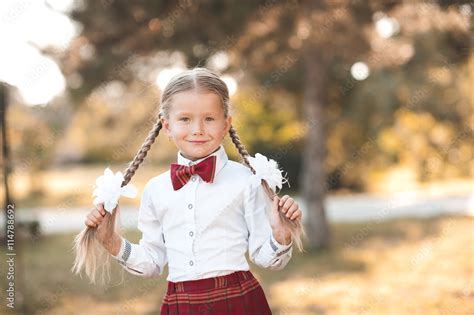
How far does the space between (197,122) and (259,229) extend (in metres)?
0.41

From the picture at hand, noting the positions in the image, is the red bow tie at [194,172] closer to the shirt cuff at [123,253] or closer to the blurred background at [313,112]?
the shirt cuff at [123,253]

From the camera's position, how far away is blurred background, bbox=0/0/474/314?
6.59 m

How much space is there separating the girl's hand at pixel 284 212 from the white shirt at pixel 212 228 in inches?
1.2

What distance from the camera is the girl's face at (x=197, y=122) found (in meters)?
2.13

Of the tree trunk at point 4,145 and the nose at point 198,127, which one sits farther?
the tree trunk at point 4,145

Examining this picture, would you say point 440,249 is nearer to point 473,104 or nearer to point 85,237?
point 473,104

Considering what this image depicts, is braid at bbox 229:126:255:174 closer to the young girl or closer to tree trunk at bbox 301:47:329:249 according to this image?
the young girl

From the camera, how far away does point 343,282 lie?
7.07 m

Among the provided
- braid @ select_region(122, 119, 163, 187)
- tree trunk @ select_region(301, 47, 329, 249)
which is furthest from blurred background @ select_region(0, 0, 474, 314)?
braid @ select_region(122, 119, 163, 187)

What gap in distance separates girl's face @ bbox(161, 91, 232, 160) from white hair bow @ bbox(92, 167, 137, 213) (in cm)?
23

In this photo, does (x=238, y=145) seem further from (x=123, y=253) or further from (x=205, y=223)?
(x=123, y=253)

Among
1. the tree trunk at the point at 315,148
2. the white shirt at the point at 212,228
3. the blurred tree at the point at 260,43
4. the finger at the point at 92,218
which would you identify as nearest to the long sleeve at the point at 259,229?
the white shirt at the point at 212,228

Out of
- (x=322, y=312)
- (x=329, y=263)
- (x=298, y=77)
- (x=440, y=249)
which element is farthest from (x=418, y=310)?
(x=298, y=77)

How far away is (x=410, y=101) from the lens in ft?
30.2
